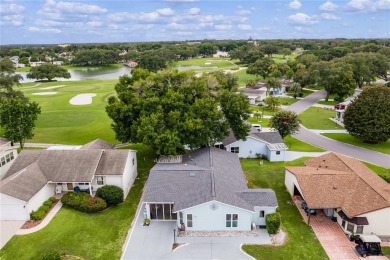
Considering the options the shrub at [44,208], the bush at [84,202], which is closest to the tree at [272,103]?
the bush at [84,202]

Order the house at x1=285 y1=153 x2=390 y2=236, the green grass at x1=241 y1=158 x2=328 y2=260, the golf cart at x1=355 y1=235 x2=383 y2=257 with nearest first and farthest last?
the golf cart at x1=355 y1=235 x2=383 y2=257
the green grass at x1=241 y1=158 x2=328 y2=260
the house at x1=285 y1=153 x2=390 y2=236


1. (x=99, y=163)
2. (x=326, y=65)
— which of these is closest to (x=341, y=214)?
(x=99, y=163)

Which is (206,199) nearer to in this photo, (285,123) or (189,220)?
(189,220)

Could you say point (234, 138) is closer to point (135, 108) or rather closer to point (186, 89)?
point (186, 89)

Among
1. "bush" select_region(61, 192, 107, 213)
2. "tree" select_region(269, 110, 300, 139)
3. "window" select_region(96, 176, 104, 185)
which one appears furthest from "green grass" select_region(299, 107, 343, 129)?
"bush" select_region(61, 192, 107, 213)

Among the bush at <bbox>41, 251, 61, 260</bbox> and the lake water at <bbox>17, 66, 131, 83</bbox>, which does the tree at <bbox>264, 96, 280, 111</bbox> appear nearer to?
the bush at <bbox>41, 251, 61, 260</bbox>

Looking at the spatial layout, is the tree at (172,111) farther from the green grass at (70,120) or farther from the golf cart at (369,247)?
the golf cart at (369,247)
